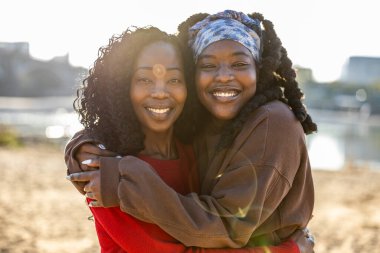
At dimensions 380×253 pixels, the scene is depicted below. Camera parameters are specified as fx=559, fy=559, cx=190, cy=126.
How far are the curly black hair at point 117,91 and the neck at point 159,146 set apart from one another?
0.08 meters

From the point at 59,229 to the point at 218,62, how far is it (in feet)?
18.2

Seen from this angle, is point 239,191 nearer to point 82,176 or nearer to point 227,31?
point 82,176

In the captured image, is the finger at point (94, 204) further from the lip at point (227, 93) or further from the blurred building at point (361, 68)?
the blurred building at point (361, 68)

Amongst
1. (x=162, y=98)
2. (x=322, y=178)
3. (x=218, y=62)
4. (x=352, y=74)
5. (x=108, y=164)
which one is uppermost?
(x=352, y=74)

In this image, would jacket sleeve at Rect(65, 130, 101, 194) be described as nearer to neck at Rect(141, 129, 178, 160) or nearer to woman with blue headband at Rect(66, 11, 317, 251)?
woman with blue headband at Rect(66, 11, 317, 251)

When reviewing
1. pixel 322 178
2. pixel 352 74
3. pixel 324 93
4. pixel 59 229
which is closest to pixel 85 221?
pixel 59 229

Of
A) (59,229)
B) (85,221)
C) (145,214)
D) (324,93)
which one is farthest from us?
(324,93)

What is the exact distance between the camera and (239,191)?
251 centimetres

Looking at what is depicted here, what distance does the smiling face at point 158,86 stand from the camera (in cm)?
286

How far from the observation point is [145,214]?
251cm

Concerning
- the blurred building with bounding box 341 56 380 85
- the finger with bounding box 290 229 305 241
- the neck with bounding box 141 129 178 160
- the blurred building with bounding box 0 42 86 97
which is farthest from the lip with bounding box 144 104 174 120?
the blurred building with bounding box 341 56 380 85

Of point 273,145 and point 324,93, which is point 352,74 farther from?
point 273,145

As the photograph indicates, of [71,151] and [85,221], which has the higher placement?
[71,151]

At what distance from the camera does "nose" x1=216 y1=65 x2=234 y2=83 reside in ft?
9.34
